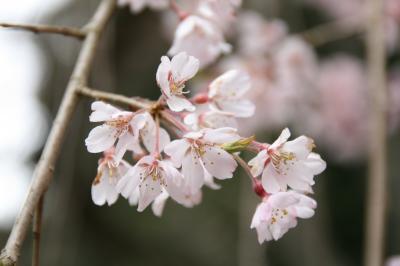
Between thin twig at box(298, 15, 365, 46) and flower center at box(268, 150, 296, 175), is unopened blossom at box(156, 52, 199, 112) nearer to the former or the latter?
flower center at box(268, 150, 296, 175)

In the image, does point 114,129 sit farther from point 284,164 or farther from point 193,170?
point 284,164

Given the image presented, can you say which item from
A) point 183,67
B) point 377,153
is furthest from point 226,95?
point 377,153

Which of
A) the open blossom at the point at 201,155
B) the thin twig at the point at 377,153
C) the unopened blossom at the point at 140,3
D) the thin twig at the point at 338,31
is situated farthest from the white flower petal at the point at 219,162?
the thin twig at the point at 338,31

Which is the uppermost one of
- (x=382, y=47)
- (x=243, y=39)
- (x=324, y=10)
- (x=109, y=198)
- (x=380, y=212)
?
(x=324, y=10)

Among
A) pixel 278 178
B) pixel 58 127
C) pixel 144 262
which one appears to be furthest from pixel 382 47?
pixel 144 262

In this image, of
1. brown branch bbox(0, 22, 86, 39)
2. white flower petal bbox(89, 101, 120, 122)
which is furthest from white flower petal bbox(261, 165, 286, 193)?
brown branch bbox(0, 22, 86, 39)

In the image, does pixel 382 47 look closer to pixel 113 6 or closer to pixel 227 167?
pixel 113 6
